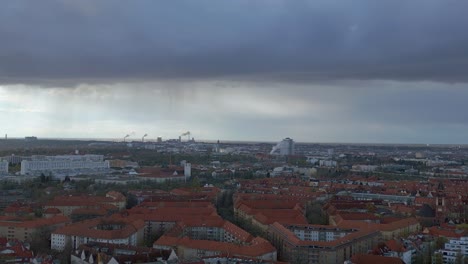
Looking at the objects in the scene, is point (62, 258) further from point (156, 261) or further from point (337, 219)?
point (337, 219)

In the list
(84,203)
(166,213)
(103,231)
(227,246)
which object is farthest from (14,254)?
(84,203)

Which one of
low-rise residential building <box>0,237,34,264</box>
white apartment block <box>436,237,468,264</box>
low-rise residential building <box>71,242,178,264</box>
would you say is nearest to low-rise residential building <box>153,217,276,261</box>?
low-rise residential building <box>71,242,178,264</box>

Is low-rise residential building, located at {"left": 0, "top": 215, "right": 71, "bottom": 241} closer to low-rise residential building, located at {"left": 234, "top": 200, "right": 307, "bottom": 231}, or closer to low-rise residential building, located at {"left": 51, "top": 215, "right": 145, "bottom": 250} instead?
low-rise residential building, located at {"left": 51, "top": 215, "right": 145, "bottom": 250}

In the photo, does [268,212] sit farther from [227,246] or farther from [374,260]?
[374,260]

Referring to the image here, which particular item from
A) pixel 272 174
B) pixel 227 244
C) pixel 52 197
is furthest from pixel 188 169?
pixel 227 244

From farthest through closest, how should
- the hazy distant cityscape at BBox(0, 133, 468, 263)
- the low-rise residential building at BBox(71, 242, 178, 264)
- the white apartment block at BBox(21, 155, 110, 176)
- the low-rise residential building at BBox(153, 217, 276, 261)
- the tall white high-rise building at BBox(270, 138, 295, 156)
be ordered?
the tall white high-rise building at BBox(270, 138, 295, 156) < the white apartment block at BBox(21, 155, 110, 176) < the hazy distant cityscape at BBox(0, 133, 468, 263) < the low-rise residential building at BBox(153, 217, 276, 261) < the low-rise residential building at BBox(71, 242, 178, 264)

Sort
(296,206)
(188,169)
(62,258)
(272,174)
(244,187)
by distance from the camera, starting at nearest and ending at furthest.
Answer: (62,258), (296,206), (244,187), (188,169), (272,174)
